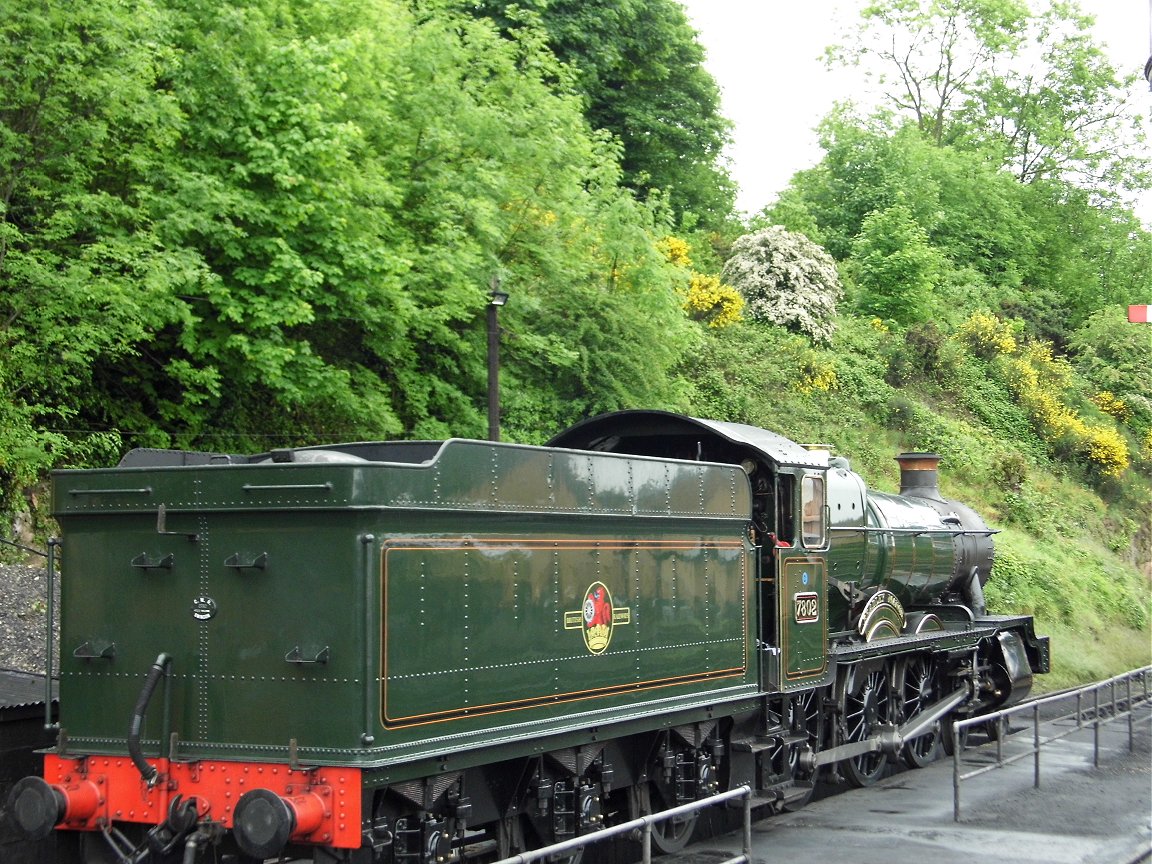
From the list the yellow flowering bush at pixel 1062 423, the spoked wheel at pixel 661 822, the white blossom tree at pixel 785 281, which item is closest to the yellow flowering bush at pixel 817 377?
the white blossom tree at pixel 785 281

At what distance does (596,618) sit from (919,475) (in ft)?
29.2

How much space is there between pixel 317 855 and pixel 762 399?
21.6 m

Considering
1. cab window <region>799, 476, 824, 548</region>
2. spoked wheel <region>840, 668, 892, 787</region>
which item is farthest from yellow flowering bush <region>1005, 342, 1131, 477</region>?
cab window <region>799, 476, 824, 548</region>

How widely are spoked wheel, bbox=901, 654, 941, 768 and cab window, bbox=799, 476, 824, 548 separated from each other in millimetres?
3072

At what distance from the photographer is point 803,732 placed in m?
11.4

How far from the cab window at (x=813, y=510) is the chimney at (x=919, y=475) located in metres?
4.89

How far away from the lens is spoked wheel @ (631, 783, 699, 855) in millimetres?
9594

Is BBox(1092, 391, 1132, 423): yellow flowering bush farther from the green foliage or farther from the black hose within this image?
the black hose

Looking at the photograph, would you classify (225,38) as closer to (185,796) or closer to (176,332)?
(176,332)

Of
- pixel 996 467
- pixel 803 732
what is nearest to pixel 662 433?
pixel 803 732

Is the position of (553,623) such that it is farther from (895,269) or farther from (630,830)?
(895,269)

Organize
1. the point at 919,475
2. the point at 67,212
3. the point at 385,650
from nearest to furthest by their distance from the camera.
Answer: the point at 385,650, the point at 67,212, the point at 919,475

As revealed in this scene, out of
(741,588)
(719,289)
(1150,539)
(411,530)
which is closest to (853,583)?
(741,588)

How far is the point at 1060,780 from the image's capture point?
12695 mm
